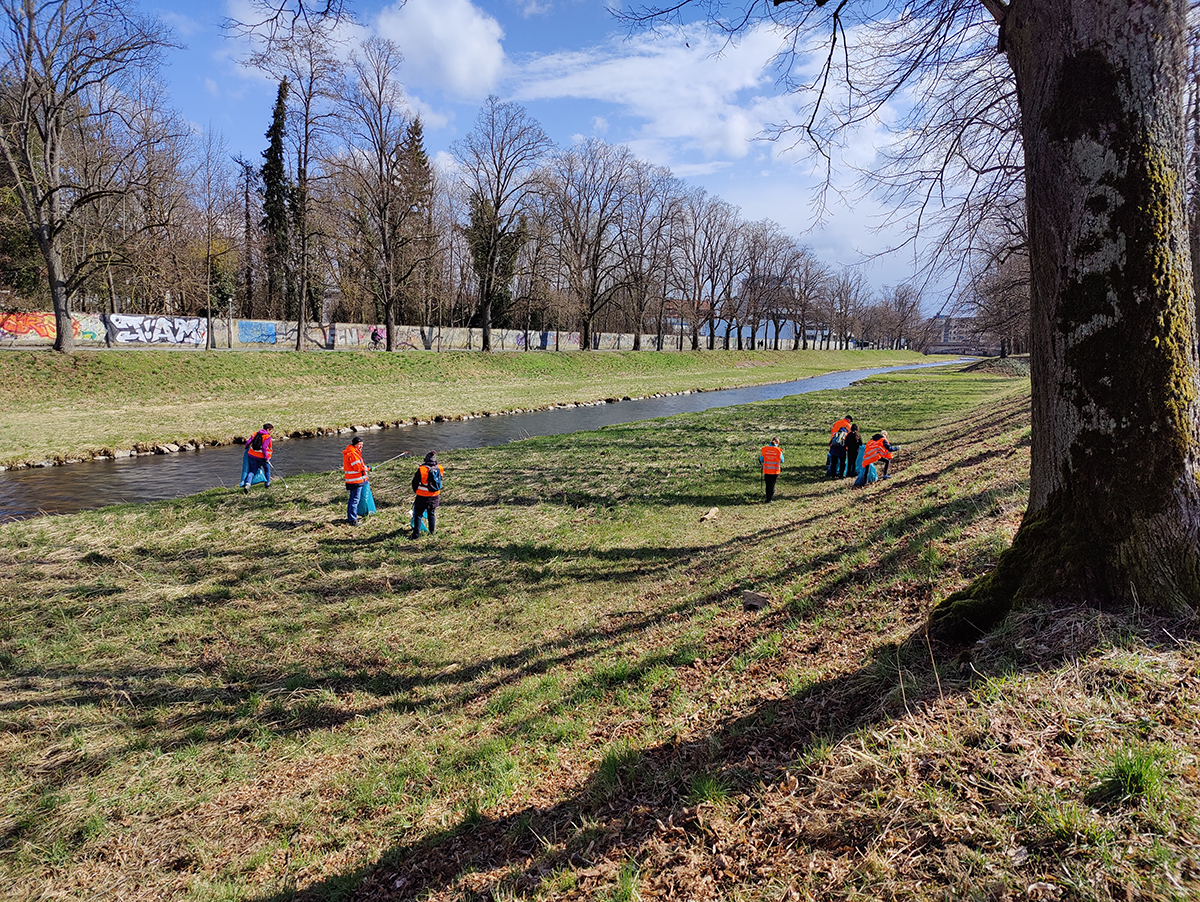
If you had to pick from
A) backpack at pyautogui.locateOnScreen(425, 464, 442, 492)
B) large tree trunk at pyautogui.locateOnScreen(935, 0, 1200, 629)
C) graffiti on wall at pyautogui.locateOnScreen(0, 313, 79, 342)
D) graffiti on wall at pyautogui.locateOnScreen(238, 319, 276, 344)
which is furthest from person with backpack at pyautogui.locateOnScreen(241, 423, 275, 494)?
graffiti on wall at pyautogui.locateOnScreen(238, 319, 276, 344)

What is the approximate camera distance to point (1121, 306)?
346 cm

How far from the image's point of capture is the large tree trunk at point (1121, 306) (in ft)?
11.1

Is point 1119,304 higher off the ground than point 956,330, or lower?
lower

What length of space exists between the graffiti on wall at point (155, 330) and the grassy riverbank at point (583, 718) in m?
29.8

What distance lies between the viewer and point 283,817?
14.5 feet

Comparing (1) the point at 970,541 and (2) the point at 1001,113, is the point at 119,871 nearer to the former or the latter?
(1) the point at 970,541

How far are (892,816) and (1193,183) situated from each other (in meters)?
10.0

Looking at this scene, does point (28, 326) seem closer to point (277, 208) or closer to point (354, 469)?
point (277, 208)

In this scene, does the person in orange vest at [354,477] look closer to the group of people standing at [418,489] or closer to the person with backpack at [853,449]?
the group of people standing at [418,489]

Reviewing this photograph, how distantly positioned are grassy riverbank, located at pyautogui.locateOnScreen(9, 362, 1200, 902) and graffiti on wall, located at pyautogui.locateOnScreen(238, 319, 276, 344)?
35599 millimetres

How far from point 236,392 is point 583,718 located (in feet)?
97.5

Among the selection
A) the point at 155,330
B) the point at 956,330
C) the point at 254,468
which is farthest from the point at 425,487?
the point at 155,330

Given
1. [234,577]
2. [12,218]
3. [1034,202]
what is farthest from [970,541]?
[12,218]

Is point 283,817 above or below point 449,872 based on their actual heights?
below
